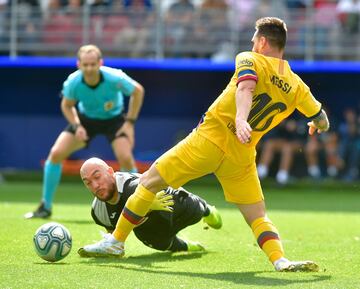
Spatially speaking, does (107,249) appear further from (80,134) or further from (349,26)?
(349,26)

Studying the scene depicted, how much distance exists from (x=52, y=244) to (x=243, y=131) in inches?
76.8

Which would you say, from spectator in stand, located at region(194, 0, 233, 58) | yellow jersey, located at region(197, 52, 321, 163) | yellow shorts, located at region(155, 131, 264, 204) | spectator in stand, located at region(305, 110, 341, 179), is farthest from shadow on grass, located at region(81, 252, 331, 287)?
spectator in stand, located at region(305, 110, 341, 179)

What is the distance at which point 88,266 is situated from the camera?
24.2 feet

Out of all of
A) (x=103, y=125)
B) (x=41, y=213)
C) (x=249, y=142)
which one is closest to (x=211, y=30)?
(x=103, y=125)

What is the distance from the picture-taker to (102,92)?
1198cm

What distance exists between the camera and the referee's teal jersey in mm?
11797

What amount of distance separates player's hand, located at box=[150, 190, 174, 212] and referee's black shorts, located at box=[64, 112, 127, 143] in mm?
4125

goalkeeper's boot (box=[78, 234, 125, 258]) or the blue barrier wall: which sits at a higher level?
goalkeeper's boot (box=[78, 234, 125, 258])

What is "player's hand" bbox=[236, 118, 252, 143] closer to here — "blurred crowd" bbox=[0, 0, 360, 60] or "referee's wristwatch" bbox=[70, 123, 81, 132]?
"referee's wristwatch" bbox=[70, 123, 81, 132]

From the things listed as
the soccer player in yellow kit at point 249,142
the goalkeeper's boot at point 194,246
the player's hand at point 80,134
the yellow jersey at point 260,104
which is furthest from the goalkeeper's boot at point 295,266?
the player's hand at point 80,134

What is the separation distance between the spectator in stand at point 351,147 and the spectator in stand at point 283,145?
1004 millimetres

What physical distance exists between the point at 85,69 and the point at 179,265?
4.52 metres

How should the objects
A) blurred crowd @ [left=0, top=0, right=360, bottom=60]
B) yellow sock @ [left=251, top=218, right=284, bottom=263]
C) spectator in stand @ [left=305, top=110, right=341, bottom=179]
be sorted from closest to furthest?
yellow sock @ [left=251, top=218, right=284, bottom=263]
blurred crowd @ [left=0, top=0, right=360, bottom=60]
spectator in stand @ [left=305, top=110, right=341, bottom=179]

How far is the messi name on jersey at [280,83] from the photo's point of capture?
718cm
